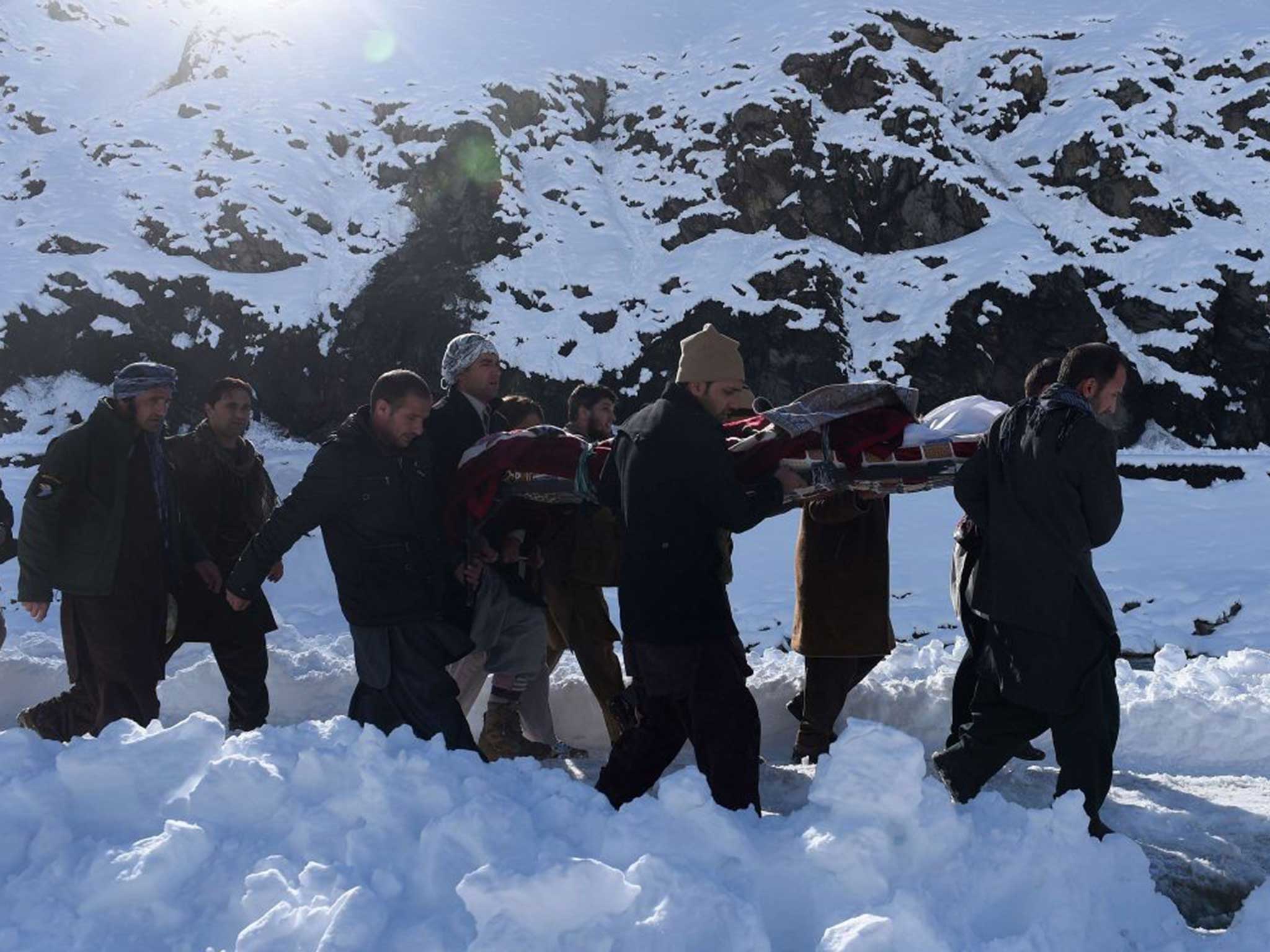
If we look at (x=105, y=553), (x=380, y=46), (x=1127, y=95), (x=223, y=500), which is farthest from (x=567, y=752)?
(x=380, y=46)

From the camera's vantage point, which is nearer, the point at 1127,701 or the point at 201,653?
the point at 1127,701

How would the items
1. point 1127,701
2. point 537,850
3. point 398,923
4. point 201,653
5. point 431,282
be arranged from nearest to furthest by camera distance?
point 398,923 → point 537,850 → point 1127,701 → point 201,653 → point 431,282

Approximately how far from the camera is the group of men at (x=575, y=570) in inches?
120

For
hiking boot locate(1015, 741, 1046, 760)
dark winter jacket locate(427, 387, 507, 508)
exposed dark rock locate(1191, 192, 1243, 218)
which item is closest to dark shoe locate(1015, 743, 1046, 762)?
hiking boot locate(1015, 741, 1046, 760)

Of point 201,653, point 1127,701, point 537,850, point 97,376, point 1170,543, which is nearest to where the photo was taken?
point 537,850

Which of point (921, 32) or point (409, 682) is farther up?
point (921, 32)

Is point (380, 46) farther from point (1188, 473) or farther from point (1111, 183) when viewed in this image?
point (1188, 473)

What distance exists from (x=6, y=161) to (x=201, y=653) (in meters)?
25.7

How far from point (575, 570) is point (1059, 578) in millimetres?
2087

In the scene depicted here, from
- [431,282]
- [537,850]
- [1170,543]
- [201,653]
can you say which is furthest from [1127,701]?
[431,282]

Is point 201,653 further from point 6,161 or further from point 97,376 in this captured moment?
point 6,161

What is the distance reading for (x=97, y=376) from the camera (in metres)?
22.0

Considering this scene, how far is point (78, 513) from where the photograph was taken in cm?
389

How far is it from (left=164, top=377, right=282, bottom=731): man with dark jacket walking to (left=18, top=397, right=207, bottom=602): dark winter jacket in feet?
1.61
